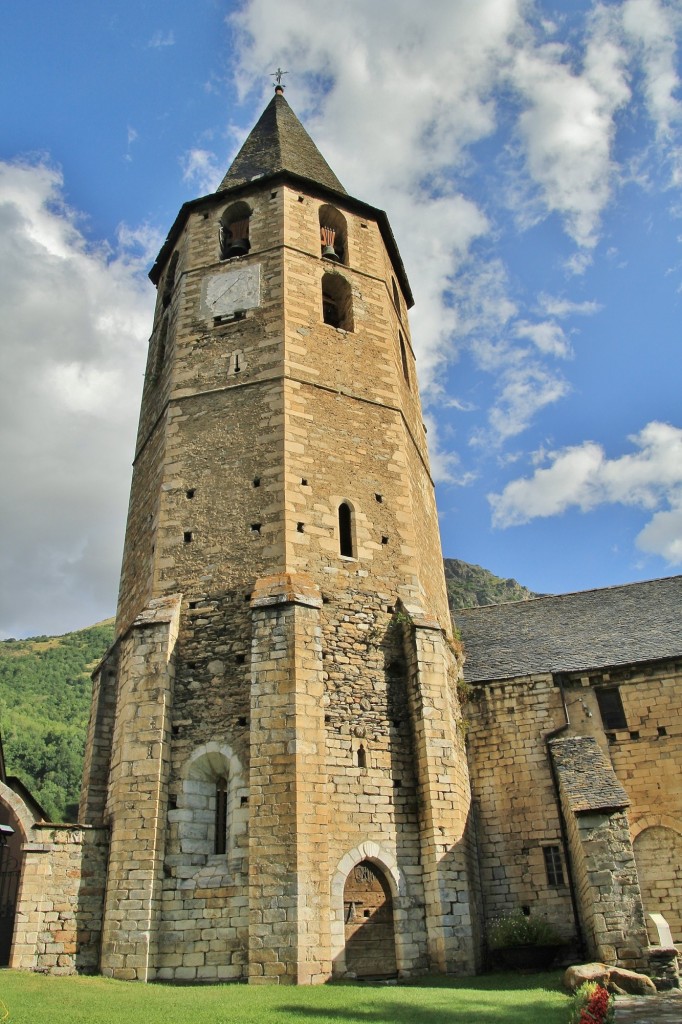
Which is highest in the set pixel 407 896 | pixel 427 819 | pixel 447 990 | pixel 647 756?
pixel 647 756

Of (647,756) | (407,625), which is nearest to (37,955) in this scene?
(407,625)

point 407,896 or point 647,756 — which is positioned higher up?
point 647,756

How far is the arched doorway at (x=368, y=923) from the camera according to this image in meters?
11.6

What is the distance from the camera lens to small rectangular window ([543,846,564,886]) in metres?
14.5

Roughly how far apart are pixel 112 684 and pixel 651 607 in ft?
44.4

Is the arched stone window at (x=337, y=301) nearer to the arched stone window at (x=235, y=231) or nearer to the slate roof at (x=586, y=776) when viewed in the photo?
the arched stone window at (x=235, y=231)

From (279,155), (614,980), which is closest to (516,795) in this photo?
(614,980)

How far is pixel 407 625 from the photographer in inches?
549

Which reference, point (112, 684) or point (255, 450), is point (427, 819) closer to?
point (112, 684)

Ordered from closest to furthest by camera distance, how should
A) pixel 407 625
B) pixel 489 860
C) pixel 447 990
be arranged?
pixel 447 990 → pixel 407 625 → pixel 489 860

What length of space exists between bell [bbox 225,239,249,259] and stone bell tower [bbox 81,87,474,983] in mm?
65

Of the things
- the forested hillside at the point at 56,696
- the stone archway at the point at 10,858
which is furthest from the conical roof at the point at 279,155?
the forested hillside at the point at 56,696

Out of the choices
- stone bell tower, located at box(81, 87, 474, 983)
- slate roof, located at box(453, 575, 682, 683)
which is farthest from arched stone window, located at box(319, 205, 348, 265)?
slate roof, located at box(453, 575, 682, 683)

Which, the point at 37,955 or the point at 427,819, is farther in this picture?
the point at 427,819
